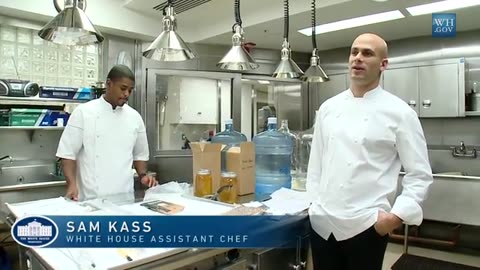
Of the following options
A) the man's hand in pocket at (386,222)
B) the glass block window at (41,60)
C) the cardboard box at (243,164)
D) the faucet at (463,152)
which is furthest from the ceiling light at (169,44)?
the faucet at (463,152)

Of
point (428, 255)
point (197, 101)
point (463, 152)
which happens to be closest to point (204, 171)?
point (197, 101)

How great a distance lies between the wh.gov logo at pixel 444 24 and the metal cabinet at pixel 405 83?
1.67 ft

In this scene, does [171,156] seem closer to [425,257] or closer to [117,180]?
[117,180]

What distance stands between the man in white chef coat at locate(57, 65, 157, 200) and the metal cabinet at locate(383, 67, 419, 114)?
3270 mm

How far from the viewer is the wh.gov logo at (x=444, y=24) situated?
327 cm

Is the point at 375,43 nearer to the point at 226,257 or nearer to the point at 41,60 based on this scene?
the point at 226,257

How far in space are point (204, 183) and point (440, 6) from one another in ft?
8.84

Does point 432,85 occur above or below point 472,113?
above

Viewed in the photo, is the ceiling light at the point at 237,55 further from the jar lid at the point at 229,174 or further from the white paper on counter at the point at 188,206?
the white paper on counter at the point at 188,206

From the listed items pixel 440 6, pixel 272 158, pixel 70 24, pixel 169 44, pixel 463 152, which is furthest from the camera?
pixel 463 152

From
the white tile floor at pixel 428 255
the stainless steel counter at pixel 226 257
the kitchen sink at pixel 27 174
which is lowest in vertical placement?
the white tile floor at pixel 428 255

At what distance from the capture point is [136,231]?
0.95 meters

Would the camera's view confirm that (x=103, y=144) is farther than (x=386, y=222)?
Yes

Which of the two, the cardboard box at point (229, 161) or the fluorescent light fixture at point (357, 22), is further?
the fluorescent light fixture at point (357, 22)
